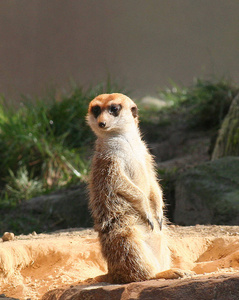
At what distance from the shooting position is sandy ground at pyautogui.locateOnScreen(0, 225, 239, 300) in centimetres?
284

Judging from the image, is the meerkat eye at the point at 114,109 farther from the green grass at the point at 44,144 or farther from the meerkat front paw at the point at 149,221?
the green grass at the point at 44,144

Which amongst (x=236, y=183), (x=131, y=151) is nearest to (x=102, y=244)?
(x=131, y=151)

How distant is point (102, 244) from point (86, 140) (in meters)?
4.36

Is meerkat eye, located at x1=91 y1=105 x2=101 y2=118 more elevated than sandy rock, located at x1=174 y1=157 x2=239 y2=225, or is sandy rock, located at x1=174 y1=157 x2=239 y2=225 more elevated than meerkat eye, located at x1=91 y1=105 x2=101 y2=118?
meerkat eye, located at x1=91 y1=105 x2=101 y2=118

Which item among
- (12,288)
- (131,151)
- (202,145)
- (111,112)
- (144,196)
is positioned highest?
(202,145)

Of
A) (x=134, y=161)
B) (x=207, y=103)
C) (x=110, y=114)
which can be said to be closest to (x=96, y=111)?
Result: (x=110, y=114)

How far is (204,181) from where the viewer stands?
4410 millimetres

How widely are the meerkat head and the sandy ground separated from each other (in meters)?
0.85

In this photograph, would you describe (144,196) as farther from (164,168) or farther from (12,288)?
(164,168)

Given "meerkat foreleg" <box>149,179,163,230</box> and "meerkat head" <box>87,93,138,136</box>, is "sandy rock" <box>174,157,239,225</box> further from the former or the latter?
"meerkat head" <box>87,93,138,136</box>

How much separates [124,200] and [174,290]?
2.27ft

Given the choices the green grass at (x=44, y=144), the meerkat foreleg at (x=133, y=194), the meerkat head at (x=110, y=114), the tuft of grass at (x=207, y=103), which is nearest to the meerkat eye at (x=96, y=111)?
the meerkat head at (x=110, y=114)

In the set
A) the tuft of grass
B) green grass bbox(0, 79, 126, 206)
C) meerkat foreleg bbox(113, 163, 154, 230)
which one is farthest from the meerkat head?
the tuft of grass

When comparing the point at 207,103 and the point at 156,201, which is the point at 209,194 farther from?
the point at 207,103
